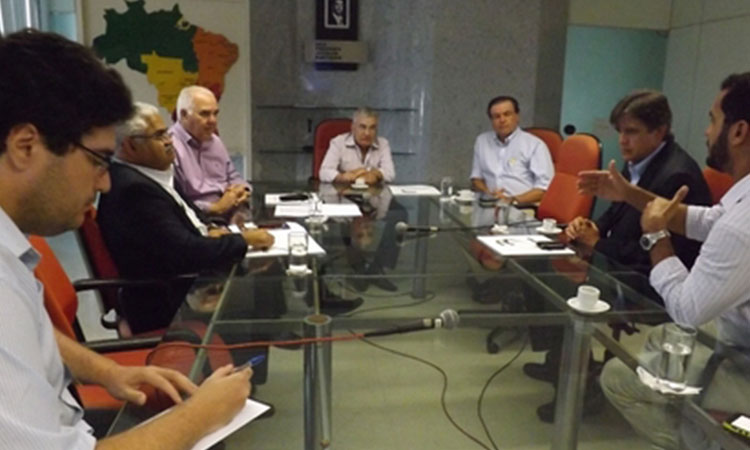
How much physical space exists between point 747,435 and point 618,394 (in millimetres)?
290

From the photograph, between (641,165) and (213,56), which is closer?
(641,165)

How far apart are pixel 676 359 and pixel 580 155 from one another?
2098 mm

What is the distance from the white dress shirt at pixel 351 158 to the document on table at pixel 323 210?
2.88 ft

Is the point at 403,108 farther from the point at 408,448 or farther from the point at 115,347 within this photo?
the point at 115,347

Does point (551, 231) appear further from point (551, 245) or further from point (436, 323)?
point (436, 323)

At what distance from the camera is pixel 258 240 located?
191cm

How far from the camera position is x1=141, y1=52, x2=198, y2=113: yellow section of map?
4.35 metres

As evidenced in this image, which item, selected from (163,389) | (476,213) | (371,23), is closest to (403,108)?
(371,23)

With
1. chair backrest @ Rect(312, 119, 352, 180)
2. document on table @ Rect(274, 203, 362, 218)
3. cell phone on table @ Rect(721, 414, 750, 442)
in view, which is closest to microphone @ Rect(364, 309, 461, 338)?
cell phone on table @ Rect(721, 414, 750, 442)

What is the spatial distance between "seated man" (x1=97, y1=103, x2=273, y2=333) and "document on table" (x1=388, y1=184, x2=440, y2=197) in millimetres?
1537

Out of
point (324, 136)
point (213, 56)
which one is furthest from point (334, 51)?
point (324, 136)

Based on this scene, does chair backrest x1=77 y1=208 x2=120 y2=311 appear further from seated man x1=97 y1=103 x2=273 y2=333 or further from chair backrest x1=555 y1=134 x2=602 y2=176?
chair backrest x1=555 y1=134 x2=602 y2=176

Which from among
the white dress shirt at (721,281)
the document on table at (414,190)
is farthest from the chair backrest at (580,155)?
the white dress shirt at (721,281)

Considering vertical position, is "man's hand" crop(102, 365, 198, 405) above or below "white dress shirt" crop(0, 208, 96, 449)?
below
